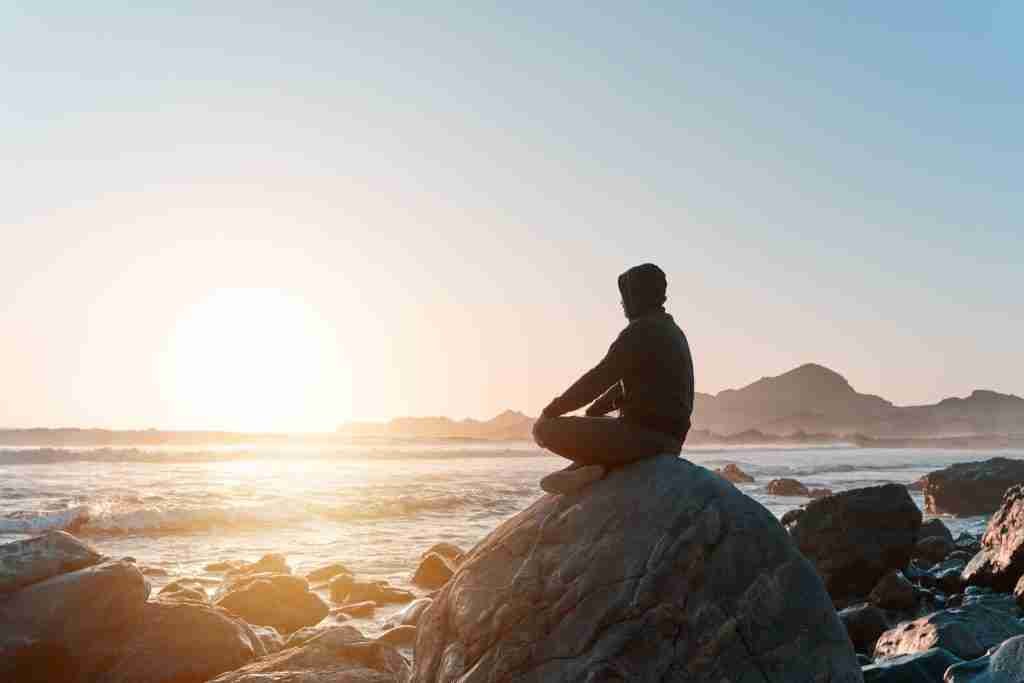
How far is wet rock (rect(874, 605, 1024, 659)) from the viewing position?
9500mm

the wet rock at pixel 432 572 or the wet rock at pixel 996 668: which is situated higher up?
the wet rock at pixel 996 668

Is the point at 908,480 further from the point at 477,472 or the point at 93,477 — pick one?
the point at 93,477

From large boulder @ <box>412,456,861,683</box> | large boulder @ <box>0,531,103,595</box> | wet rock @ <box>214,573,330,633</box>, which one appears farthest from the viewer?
wet rock @ <box>214,573,330,633</box>

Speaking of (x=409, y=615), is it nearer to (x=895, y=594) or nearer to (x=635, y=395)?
(x=635, y=395)

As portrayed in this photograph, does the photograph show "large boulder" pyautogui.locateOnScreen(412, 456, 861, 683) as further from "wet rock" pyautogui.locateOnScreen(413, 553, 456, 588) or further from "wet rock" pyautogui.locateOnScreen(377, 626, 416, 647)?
"wet rock" pyautogui.locateOnScreen(413, 553, 456, 588)

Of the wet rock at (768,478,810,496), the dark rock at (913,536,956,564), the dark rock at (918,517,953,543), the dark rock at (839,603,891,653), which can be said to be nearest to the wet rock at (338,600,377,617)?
the dark rock at (839,603,891,653)

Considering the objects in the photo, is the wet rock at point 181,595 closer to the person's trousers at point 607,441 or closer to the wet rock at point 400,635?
the wet rock at point 400,635

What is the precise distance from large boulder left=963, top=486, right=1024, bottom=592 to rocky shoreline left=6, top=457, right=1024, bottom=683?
0.11 ft

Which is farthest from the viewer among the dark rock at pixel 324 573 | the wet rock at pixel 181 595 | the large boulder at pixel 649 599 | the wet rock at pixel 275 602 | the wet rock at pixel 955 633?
the dark rock at pixel 324 573

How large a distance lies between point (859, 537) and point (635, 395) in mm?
10672

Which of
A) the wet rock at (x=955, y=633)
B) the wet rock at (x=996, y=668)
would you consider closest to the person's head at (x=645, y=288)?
the wet rock at (x=996, y=668)

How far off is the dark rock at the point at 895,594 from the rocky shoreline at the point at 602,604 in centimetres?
4

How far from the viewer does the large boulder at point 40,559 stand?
10.2 metres

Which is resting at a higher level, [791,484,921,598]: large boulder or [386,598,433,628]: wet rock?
[791,484,921,598]: large boulder
